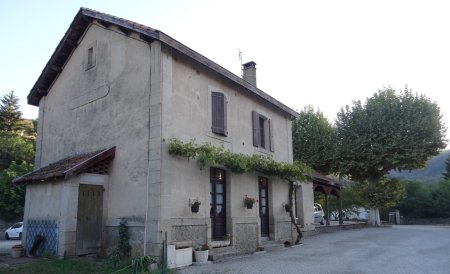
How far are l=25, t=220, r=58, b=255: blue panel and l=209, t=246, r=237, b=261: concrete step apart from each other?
430 cm

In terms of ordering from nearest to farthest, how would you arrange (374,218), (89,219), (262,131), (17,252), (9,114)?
1. (89,219)
2. (17,252)
3. (262,131)
4. (374,218)
5. (9,114)

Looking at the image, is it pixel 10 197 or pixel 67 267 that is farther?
pixel 10 197

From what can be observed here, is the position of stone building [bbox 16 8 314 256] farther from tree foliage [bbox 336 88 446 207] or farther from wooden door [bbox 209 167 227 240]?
tree foliage [bbox 336 88 446 207]

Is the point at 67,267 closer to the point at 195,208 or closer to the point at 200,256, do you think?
the point at 200,256

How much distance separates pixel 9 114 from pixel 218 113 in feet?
107

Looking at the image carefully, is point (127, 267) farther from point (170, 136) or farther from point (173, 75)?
point (173, 75)

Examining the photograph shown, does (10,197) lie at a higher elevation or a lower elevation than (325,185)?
lower

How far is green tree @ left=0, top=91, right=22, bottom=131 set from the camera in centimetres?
3681

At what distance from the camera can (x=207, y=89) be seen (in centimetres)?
1195

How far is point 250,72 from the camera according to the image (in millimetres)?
16859

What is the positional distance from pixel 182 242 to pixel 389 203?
741 inches

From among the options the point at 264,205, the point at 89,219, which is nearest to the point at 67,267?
the point at 89,219

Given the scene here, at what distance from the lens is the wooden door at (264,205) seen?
14.3 meters

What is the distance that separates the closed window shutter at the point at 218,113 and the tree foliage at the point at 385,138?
47.3ft
